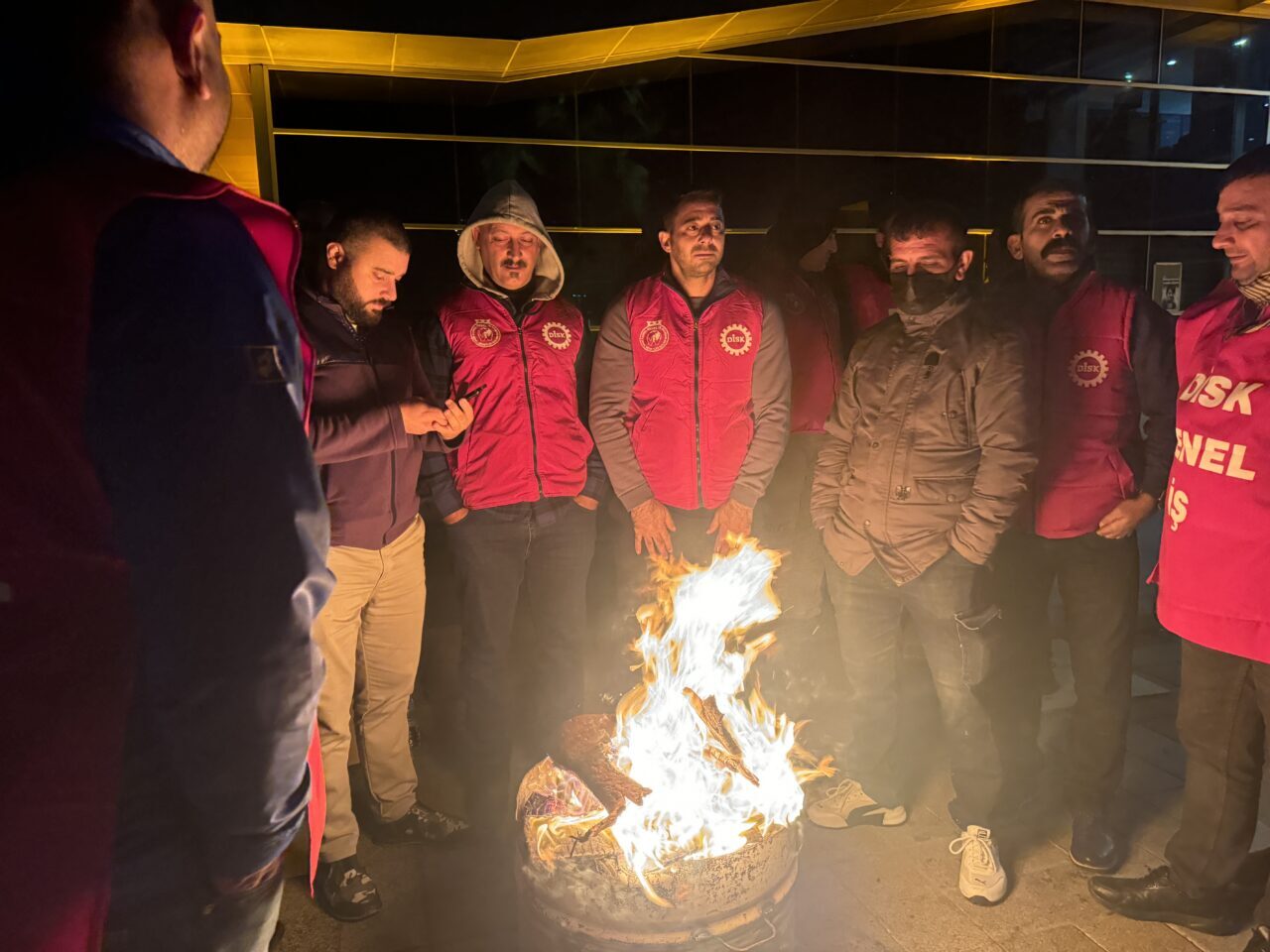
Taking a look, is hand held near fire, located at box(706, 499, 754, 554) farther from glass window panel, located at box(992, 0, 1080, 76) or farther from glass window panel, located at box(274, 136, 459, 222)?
glass window panel, located at box(992, 0, 1080, 76)

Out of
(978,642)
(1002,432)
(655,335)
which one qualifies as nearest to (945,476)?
(1002,432)

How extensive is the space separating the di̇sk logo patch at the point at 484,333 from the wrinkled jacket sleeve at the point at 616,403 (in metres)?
0.58

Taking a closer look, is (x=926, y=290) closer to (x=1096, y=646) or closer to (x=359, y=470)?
(x=1096, y=646)

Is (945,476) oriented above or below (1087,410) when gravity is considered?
below

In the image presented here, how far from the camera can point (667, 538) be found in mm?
4664

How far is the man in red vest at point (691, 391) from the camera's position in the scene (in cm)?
455

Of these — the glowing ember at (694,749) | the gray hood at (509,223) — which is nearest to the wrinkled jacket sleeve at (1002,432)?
the glowing ember at (694,749)

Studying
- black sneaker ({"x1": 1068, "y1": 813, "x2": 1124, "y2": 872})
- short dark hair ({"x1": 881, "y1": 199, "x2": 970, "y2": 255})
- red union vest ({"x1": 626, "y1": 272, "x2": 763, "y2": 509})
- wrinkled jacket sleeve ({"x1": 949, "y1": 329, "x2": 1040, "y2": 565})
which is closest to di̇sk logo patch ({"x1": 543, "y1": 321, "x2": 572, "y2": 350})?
red union vest ({"x1": 626, "y1": 272, "x2": 763, "y2": 509})

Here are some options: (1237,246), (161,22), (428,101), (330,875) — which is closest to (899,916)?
(330,875)

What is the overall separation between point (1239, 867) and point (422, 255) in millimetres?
5806

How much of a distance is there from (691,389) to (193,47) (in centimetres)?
322

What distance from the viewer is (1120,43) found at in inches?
330

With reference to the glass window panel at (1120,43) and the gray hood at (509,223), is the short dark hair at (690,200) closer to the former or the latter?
the gray hood at (509,223)

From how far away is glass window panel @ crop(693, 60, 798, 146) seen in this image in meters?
6.80
